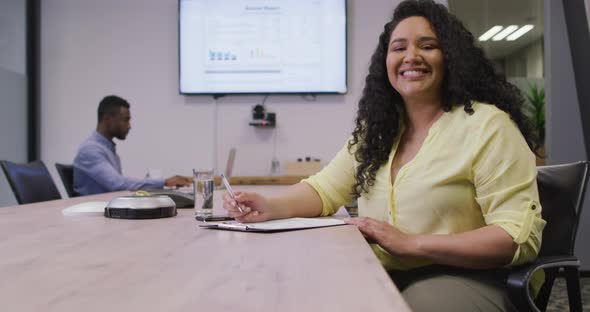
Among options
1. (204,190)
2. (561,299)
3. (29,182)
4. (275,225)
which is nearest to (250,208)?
(275,225)

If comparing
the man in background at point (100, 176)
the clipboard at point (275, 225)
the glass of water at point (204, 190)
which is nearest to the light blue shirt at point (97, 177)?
the man in background at point (100, 176)

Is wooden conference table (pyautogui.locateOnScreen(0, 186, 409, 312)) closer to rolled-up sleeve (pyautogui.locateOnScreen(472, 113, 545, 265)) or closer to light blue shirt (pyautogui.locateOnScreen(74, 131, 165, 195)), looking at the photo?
rolled-up sleeve (pyautogui.locateOnScreen(472, 113, 545, 265))

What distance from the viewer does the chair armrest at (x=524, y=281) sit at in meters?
1.05

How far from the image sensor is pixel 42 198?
2238 millimetres

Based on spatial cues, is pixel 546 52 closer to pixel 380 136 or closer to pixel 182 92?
pixel 380 136

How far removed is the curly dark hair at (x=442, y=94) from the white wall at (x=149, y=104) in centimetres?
251

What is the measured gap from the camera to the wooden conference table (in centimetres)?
56

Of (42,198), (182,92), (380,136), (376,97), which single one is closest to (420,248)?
(380,136)

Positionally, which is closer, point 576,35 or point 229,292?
point 229,292

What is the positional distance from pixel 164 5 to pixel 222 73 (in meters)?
0.75

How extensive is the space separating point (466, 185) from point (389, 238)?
257 mm

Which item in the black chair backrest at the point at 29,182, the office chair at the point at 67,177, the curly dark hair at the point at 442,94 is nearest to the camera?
Answer: the curly dark hair at the point at 442,94

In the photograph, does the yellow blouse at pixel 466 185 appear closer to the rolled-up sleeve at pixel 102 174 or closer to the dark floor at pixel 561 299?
the dark floor at pixel 561 299

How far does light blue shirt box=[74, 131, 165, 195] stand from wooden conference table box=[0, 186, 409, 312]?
6.37ft
